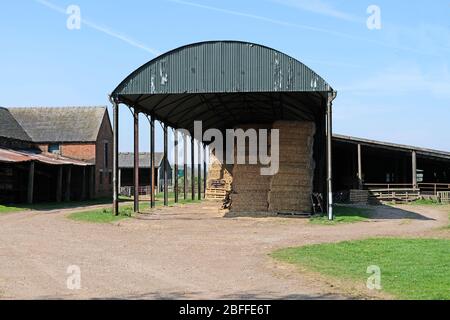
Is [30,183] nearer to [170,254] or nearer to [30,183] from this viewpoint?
[30,183]

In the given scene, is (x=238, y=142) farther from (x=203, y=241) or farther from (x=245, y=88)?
(x=203, y=241)

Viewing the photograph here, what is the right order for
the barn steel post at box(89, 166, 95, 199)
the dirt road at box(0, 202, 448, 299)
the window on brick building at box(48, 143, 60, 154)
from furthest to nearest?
the window on brick building at box(48, 143, 60, 154), the barn steel post at box(89, 166, 95, 199), the dirt road at box(0, 202, 448, 299)

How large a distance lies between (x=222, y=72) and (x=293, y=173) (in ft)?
19.1

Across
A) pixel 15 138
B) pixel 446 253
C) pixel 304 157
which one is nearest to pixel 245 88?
pixel 304 157

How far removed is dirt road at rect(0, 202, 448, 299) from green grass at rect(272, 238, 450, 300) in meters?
0.70

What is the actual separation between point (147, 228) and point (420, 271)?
457 inches

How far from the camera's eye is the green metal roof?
21.4 metres

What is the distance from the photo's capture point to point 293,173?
24.2 meters

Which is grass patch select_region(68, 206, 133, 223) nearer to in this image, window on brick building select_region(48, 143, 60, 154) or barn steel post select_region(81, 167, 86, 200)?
barn steel post select_region(81, 167, 86, 200)

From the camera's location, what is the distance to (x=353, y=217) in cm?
2316

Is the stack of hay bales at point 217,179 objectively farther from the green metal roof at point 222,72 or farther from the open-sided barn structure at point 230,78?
the green metal roof at point 222,72

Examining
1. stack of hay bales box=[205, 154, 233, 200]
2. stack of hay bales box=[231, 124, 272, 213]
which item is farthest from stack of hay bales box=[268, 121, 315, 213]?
stack of hay bales box=[205, 154, 233, 200]

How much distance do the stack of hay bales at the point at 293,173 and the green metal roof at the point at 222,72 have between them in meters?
3.75

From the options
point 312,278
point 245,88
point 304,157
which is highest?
point 245,88
